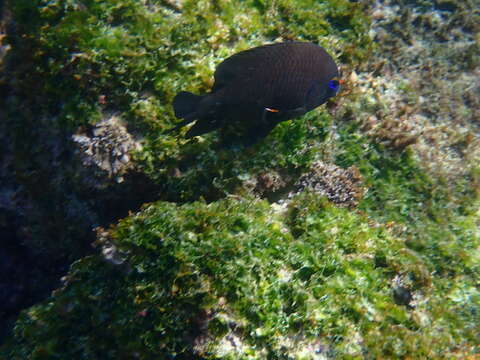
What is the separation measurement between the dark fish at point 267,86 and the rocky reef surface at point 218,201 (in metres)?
0.59

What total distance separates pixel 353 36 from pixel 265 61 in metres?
2.45

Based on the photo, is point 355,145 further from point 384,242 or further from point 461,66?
point 461,66

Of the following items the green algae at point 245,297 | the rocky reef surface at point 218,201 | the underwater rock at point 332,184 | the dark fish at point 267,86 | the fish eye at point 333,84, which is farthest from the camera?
the underwater rock at point 332,184

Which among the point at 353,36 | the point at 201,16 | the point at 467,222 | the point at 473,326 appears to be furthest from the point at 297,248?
the point at 353,36

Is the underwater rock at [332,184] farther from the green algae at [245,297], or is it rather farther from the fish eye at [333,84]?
the fish eye at [333,84]

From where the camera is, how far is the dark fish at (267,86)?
3.04 metres

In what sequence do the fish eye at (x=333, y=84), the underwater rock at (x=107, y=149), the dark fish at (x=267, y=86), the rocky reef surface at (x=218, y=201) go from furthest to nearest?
the underwater rock at (x=107, y=149) < the fish eye at (x=333, y=84) < the dark fish at (x=267, y=86) < the rocky reef surface at (x=218, y=201)

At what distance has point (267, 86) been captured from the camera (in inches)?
120

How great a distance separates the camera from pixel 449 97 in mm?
5270

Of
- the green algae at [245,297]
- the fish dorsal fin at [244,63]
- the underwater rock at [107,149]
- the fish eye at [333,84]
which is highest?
the fish dorsal fin at [244,63]

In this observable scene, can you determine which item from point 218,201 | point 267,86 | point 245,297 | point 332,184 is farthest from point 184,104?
point 332,184

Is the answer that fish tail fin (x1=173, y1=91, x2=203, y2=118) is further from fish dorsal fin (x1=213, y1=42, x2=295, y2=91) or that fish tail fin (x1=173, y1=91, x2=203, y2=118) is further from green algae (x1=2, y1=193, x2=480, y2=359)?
green algae (x1=2, y1=193, x2=480, y2=359)

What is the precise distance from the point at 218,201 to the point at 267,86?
3.85 feet

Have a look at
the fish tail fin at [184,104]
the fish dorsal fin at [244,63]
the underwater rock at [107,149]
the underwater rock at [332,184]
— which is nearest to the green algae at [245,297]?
the underwater rock at [332,184]
